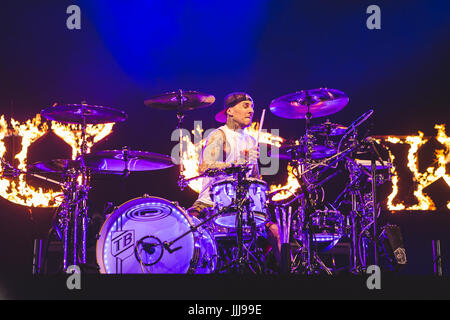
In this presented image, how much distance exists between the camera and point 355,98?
667 cm

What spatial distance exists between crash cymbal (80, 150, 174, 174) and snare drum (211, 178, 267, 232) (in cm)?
48

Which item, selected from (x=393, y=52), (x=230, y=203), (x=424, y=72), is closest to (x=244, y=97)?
(x=230, y=203)

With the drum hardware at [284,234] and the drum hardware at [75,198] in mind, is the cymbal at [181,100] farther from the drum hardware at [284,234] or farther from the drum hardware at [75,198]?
the drum hardware at [284,234]

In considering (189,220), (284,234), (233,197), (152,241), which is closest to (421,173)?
(284,234)

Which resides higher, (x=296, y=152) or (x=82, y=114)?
(x=82, y=114)

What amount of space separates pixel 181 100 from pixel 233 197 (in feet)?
4.18

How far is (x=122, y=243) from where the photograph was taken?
4.75 m

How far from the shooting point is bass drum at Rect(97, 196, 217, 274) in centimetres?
459

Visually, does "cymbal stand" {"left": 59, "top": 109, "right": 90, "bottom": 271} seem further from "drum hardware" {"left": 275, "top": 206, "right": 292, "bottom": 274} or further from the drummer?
"drum hardware" {"left": 275, "top": 206, "right": 292, "bottom": 274}

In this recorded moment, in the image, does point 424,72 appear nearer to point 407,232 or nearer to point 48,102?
point 407,232

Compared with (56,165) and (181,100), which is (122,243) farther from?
(181,100)
